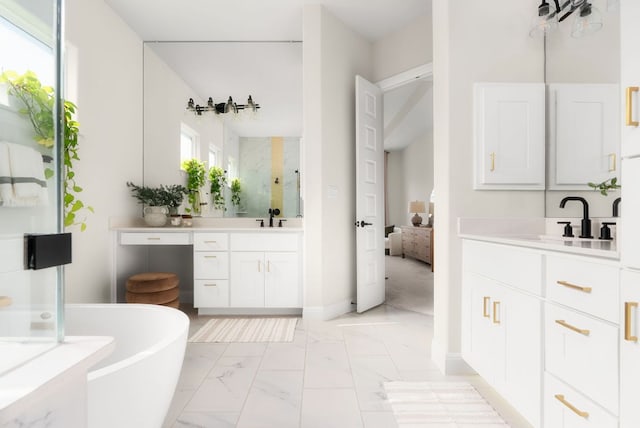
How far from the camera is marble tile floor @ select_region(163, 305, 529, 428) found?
156cm

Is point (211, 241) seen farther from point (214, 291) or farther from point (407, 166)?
point (407, 166)

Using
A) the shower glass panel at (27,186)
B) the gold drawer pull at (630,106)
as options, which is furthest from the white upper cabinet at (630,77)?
the shower glass panel at (27,186)

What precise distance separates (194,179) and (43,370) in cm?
321

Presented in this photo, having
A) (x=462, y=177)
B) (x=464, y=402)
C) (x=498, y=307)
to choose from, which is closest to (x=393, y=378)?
(x=464, y=402)

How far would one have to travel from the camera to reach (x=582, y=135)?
5.48ft

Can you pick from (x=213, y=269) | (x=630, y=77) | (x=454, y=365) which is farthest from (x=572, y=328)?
(x=213, y=269)

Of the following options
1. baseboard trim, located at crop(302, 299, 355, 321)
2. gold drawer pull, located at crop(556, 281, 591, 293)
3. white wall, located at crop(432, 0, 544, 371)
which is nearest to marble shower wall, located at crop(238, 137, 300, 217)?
baseboard trim, located at crop(302, 299, 355, 321)

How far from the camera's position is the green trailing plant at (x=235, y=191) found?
349cm

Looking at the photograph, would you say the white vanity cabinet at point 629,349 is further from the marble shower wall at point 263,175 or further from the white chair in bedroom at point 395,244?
the white chair in bedroom at point 395,244

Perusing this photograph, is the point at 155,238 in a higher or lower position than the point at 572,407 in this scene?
higher

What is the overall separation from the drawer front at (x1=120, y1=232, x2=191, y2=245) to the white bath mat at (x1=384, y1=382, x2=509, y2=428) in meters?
2.24

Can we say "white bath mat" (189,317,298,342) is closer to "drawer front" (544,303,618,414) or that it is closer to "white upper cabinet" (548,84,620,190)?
"drawer front" (544,303,618,414)

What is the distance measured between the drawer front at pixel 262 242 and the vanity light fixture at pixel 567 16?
234 cm

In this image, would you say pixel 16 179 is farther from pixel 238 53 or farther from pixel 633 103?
pixel 238 53
